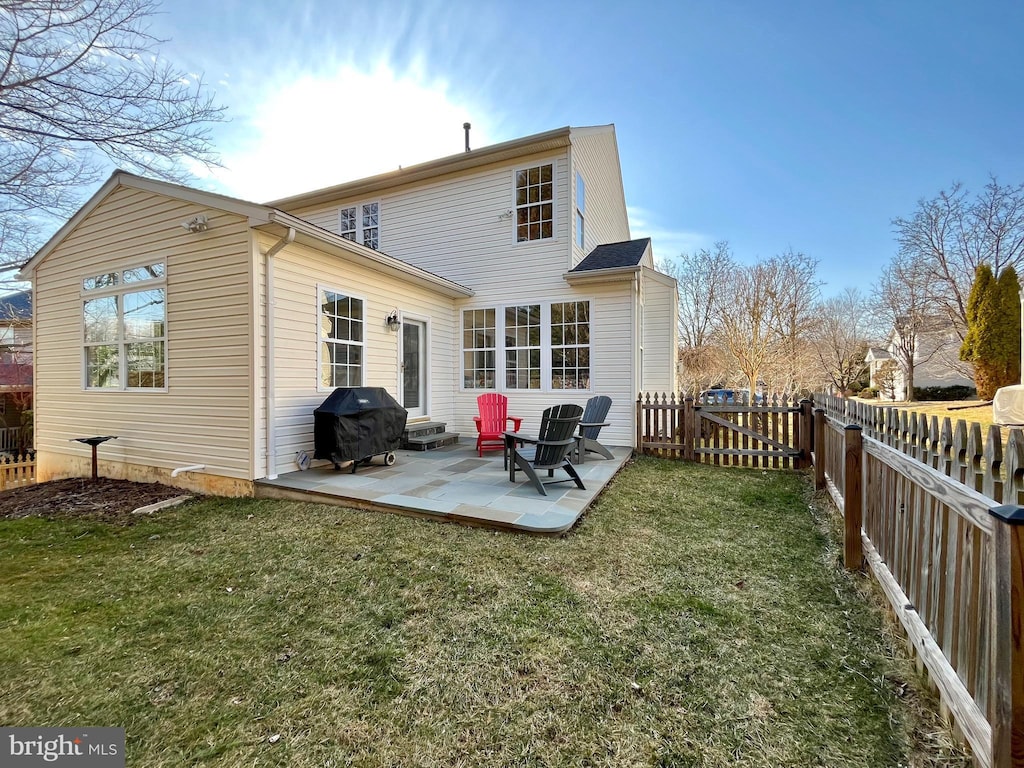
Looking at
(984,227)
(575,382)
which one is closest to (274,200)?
(575,382)

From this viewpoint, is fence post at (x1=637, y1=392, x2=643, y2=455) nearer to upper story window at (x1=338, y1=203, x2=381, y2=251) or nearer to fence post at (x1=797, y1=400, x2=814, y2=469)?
fence post at (x1=797, y1=400, x2=814, y2=469)

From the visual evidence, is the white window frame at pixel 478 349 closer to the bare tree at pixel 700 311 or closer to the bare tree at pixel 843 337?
the bare tree at pixel 700 311

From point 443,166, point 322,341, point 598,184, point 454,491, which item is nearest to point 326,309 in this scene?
point 322,341

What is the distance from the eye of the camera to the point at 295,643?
2336mm

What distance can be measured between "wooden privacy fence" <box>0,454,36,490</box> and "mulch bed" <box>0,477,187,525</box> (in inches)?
63.5

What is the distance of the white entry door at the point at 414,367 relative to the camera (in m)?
7.94

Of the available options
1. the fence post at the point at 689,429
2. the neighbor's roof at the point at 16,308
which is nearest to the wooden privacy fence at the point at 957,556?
the fence post at the point at 689,429

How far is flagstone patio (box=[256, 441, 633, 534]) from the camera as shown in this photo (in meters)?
4.05

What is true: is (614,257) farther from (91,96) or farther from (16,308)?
(16,308)

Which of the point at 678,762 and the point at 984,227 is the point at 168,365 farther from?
the point at 984,227

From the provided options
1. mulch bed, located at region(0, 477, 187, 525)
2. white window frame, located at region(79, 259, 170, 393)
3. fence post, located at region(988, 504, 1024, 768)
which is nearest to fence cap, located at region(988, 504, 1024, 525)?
fence post, located at region(988, 504, 1024, 768)

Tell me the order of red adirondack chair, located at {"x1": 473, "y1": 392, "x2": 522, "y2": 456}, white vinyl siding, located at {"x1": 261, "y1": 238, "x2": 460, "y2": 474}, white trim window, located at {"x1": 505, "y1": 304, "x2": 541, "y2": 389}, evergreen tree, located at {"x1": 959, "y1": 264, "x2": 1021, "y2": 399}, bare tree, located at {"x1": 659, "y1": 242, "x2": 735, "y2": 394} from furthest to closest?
bare tree, located at {"x1": 659, "y1": 242, "x2": 735, "y2": 394}
evergreen tree, located at {"x1": 959, "y1": 264, "x2": 1021, "y2": 399}
white trim window, located at {"x1": 505, "y1": 304, "x2": 541, "y2": 389}
red adirondack chair, located at {"x1": 473, "y1": 392, "x2": 522, "y2": 456}
white vinyl siding, located at {"x1": 261, "y1": 238, "x2": 460, "y2": 474}

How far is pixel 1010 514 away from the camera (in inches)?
50.5

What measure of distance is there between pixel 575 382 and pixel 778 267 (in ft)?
41.8
